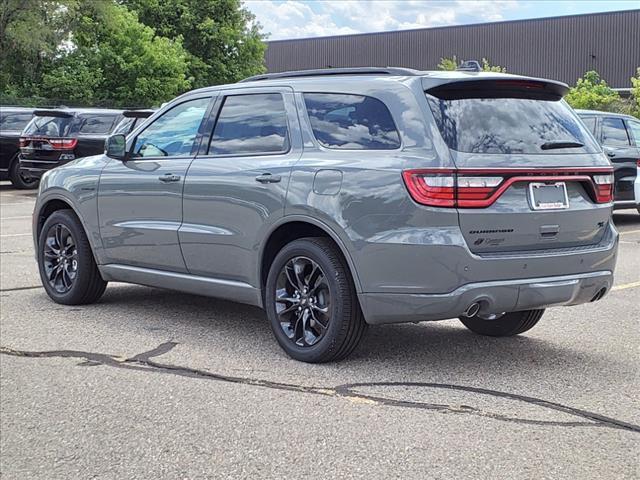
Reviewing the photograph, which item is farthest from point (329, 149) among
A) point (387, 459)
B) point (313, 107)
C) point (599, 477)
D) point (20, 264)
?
point (20, 264)

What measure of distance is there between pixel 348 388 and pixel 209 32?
47987mm

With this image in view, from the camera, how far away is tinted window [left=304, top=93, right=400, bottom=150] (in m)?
5.39

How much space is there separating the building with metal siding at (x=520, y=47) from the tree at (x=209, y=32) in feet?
49.5

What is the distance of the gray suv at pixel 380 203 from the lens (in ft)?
16.7

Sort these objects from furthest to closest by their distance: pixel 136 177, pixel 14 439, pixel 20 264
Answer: pixel 20 264 → pixel 136 177 → pixel 14 439

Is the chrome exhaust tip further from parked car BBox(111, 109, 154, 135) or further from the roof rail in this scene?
parked car BBox(111, 109, 154, 135)

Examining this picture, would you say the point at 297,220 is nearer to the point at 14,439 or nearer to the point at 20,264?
the point at 14,439

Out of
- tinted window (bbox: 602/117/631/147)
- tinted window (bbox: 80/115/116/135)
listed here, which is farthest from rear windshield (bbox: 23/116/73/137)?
tinted window (bbox: 602/117/631/147)

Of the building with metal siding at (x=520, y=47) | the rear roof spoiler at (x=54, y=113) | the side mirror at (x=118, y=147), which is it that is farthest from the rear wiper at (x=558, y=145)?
the building with metal siding at (x=520, y=47)

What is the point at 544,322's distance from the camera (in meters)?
6.99

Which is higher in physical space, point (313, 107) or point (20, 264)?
point (313, 107)

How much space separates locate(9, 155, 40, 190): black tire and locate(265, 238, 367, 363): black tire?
1753cm

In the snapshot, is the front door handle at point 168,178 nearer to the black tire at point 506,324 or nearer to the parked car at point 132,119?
the black tire at point 506,324

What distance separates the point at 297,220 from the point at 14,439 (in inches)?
81.8
